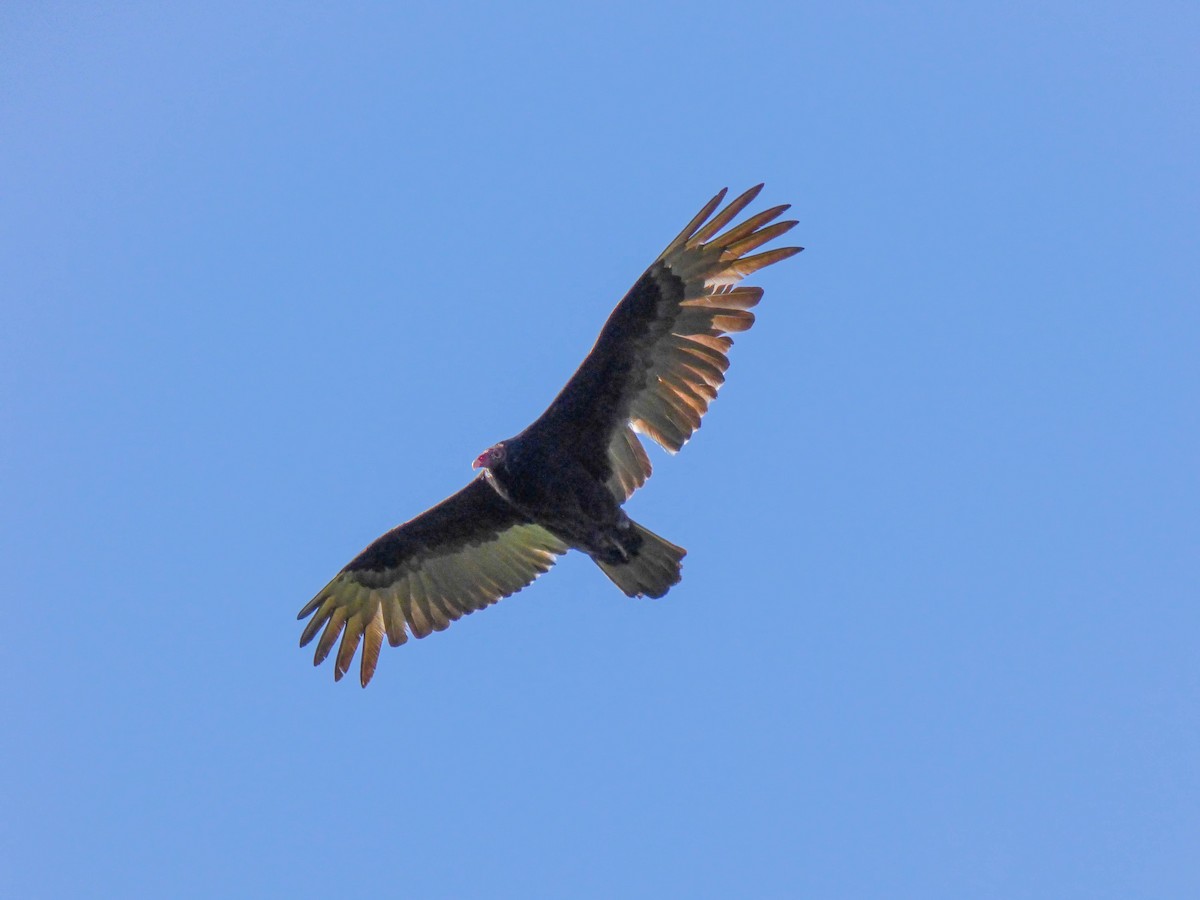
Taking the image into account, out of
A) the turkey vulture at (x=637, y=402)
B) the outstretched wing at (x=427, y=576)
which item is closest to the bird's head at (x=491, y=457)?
the turkey vulture at (x=637, y=402)

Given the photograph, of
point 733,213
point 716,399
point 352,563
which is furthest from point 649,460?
point 352,563

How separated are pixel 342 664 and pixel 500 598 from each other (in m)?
1.26

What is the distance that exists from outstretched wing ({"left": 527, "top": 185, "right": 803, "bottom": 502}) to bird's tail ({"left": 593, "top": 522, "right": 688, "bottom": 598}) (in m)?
0.37

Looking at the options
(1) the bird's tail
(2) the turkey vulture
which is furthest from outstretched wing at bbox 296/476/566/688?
(1) the bird's tail

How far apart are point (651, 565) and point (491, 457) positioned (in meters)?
1.27

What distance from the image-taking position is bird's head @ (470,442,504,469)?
8.33m

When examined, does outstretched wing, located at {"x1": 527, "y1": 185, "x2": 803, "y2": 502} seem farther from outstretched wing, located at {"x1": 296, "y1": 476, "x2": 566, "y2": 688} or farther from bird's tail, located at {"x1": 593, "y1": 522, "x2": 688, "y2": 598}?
outstretched wing, located at {"x1": 296, "y1": 476, "x2": 566, "y2": 688}

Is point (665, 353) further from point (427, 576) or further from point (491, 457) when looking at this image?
point (427, 576)

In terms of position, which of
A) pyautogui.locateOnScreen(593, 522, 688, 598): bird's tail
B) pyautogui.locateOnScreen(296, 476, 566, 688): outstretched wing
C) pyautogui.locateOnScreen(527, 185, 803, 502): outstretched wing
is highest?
pyautogui.locateOnScreen(527, 185, 803, 502): outstretched wing

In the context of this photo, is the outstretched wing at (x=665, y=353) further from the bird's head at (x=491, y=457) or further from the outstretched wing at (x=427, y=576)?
the outstretched wing at (x=427, y=576)

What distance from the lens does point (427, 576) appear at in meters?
9.39

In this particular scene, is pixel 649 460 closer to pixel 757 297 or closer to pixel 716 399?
pixel 716 399

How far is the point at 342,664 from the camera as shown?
9.32m

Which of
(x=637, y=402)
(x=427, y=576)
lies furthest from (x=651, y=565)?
(x=427, y=576)
